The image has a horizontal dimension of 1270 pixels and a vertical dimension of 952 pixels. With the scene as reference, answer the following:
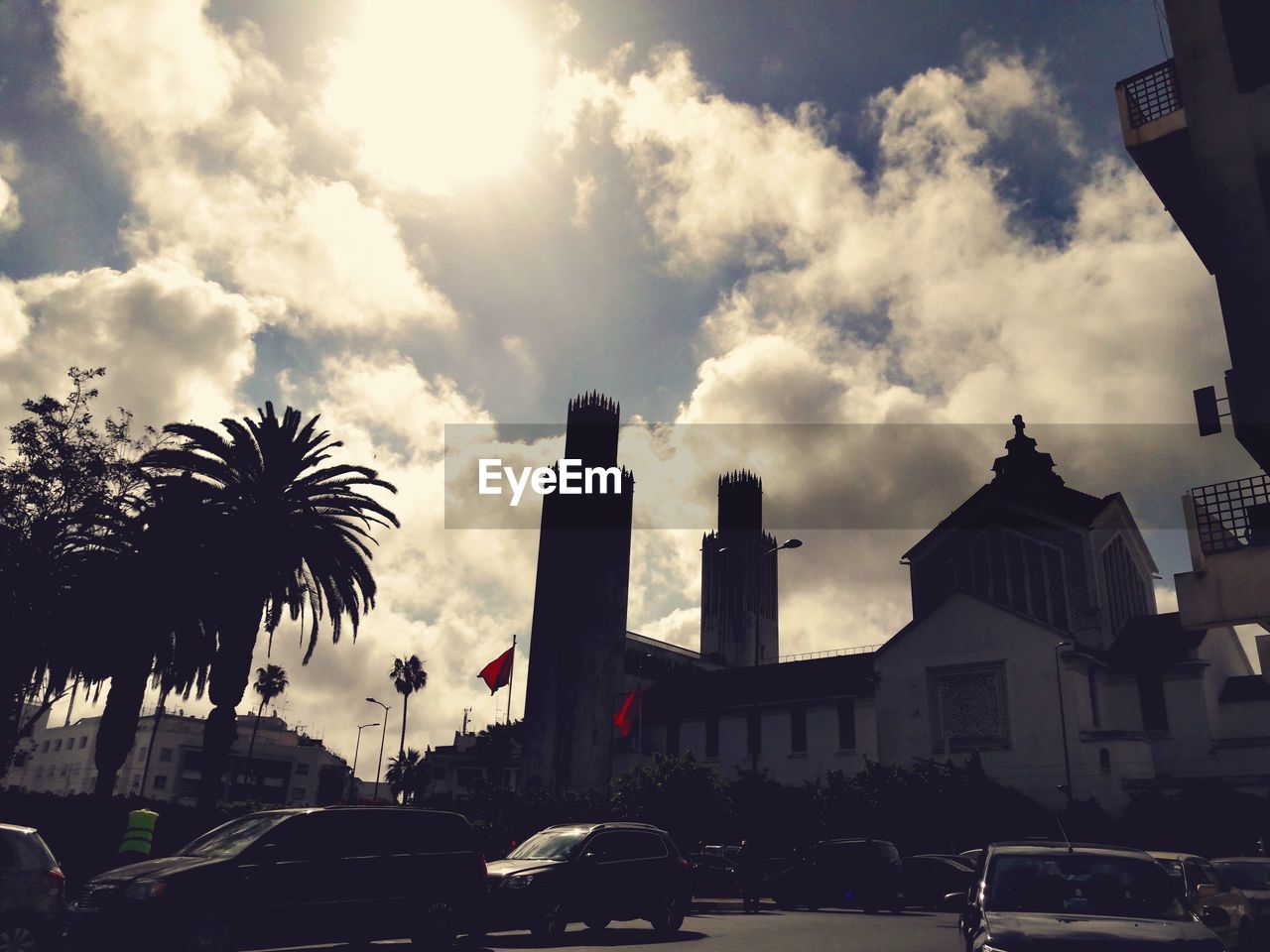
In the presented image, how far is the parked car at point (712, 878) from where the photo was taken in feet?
94.4

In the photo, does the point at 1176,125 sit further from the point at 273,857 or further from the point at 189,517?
the point at 189,517

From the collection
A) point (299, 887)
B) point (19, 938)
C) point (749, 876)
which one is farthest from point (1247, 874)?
point (19, 938)

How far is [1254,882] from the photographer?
43.8 feet

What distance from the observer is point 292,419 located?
2933 centimetres

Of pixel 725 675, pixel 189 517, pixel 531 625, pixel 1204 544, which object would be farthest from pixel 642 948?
pixel 531 625

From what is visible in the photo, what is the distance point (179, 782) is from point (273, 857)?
113 m

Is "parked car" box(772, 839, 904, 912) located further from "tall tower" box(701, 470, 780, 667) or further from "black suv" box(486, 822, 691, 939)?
"tall tower" box(701, 470, 780, 667)

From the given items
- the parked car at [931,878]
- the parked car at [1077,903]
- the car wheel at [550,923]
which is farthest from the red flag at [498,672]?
the parked car at [1077,903]

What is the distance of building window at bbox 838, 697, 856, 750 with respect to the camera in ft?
160

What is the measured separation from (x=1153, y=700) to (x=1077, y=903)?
40398 mm

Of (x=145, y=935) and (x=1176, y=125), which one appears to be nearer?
(x=145, y=935)

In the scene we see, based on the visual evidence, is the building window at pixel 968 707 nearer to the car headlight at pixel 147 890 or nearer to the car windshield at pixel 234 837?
the car windshield at pixel 234 837

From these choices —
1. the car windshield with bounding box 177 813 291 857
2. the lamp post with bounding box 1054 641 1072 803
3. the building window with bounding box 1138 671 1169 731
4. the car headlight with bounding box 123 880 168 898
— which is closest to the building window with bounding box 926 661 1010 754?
the lamp post with bounding box 1054 641 1072 803

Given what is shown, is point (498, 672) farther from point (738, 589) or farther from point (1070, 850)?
point (738, 589)
